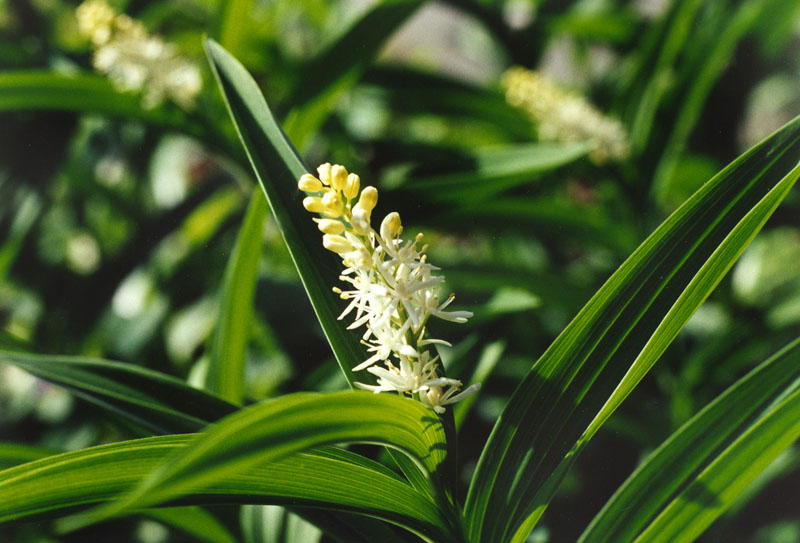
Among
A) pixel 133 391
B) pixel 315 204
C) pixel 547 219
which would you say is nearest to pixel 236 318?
pixel 133 391

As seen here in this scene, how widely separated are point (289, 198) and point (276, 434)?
26 cm

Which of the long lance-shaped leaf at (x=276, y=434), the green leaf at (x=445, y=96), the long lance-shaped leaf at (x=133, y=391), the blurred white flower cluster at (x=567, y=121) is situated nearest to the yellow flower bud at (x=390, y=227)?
the long lance-shaped leaf at (x=276, y=434)

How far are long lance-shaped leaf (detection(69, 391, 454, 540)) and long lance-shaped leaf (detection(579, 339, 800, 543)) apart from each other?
0.20 metres

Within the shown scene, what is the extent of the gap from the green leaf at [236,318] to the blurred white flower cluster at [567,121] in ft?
2.04

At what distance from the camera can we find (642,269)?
460 mm

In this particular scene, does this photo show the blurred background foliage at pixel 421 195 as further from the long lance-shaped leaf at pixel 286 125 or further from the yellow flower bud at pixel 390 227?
the yellow flower bud at pixel 390 227

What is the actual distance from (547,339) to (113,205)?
3.06 ft

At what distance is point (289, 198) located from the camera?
0.53m

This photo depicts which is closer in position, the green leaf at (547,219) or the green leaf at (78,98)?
the green leaf at (78,98)

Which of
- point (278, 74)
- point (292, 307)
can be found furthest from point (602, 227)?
point (278, 74)

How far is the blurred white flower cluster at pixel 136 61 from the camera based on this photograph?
901 millimetres

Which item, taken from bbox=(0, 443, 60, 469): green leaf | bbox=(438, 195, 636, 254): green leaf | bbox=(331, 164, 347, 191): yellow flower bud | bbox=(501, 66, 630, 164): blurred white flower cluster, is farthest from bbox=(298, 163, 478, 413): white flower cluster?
bbox=(501, 66, 630, 164): blurred white flower cluster

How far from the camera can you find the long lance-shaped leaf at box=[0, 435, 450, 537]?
1.34 feet

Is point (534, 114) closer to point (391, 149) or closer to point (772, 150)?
point (391, 149)
